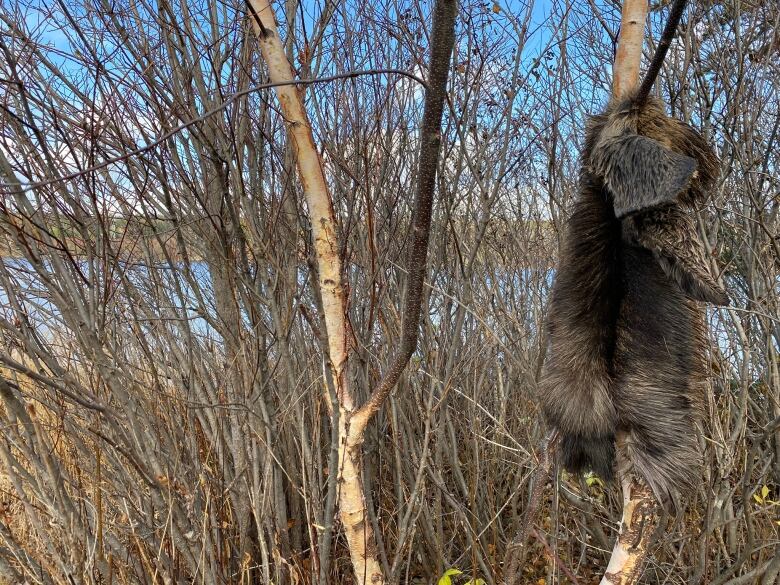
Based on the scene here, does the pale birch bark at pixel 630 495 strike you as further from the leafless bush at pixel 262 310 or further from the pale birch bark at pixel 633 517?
the leafless bush at pixel 262 310

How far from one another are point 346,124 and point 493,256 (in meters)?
2.33

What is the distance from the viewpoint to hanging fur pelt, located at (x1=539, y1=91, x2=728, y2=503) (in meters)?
1.14

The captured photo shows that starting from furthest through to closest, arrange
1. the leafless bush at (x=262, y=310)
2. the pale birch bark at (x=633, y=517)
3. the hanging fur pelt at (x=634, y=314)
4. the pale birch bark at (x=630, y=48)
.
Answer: the leafless bush at (x=262, y=310)
the pale birch bark at (x=630, y=48)
the pale birch bark at (x=633, y=517)
the hanging fur pelt at (x=634, y=314)

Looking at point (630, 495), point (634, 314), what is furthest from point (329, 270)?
point (630, 495)

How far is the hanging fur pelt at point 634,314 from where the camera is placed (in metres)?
1.14

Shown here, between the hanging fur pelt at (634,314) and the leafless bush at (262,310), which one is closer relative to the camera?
the hanging fur pelt at (634,314)

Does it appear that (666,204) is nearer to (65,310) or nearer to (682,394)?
(682,394)

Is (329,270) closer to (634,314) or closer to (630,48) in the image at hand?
(634,314)

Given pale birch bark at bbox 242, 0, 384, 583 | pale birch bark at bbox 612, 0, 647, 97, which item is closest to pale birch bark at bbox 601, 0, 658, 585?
pale birch bark at bbox 612, 0, 647, 97

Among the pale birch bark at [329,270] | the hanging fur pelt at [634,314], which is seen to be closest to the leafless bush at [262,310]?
the pale birch bark at [329,270]

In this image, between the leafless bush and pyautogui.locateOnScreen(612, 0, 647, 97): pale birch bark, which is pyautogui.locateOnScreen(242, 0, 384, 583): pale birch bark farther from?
pyautogui.locateOnScreen(612, 0, 647, 97): pale birch bark

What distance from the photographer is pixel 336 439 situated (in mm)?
1590

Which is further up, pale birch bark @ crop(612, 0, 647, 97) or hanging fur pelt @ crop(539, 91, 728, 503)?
pale birch bark @ crop(612, 0, 647, 97)

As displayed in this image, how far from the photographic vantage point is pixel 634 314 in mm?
1233
